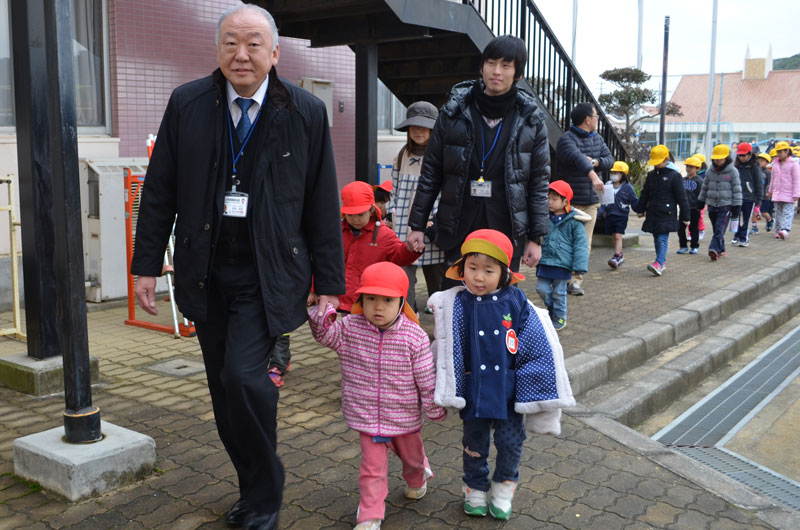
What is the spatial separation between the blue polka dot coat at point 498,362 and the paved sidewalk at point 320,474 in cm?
53

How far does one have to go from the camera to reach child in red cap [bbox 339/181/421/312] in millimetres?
4988

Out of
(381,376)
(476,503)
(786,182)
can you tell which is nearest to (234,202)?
(381,376)

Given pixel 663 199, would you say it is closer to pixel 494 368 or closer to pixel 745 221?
pixel 745 221

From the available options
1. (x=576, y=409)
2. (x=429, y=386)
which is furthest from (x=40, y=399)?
(x=576, y=409)

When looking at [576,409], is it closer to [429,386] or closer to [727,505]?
[727,505]

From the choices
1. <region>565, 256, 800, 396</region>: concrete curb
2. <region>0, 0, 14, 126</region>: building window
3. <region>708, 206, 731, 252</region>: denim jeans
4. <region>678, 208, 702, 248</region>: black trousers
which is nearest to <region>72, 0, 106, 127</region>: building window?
<region>0, 0, 14, 126</region>: building window

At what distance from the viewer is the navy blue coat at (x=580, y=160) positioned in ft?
28.9

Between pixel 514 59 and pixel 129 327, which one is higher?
pixel 514 59

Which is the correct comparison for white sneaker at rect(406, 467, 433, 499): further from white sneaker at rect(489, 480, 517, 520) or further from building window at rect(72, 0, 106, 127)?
building window at rect(72, 0, 106, 127)

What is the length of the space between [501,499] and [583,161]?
5862 mm

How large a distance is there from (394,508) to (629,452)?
1.56 meters

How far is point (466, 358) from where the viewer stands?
137 inches

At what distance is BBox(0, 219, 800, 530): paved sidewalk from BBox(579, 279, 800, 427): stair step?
72 centimetres

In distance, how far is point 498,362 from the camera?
3432 millimetres
